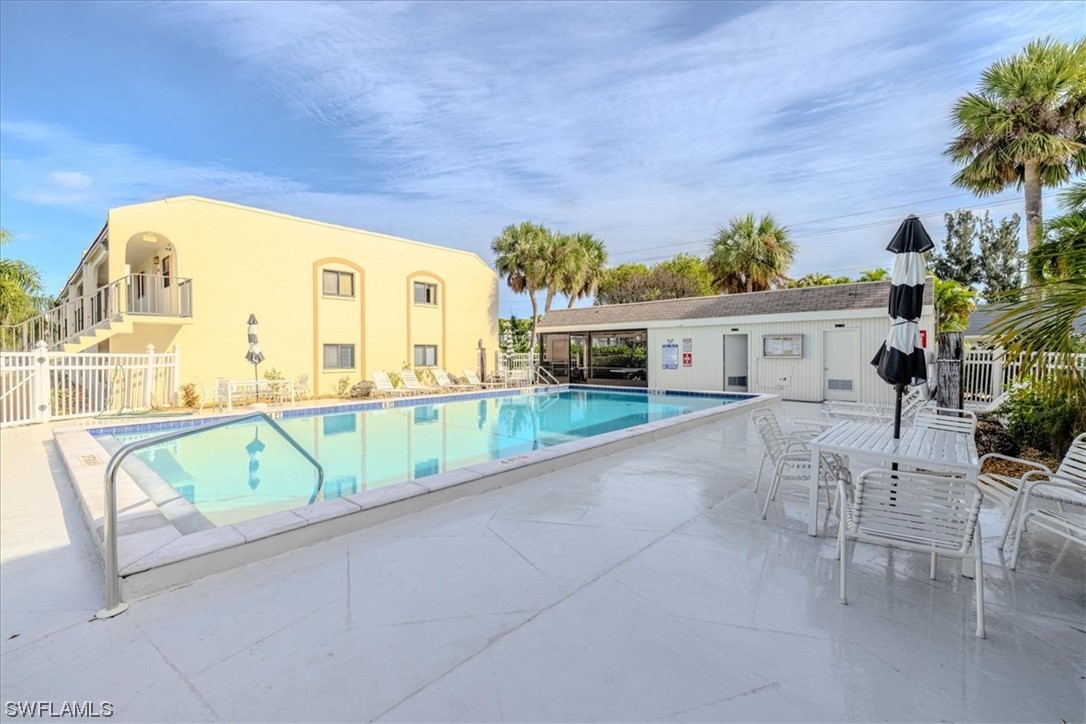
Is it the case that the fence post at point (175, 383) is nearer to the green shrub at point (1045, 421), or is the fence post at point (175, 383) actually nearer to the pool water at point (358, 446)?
the pool water at point (358, 446)

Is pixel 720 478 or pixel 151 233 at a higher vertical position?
pixel 151 233

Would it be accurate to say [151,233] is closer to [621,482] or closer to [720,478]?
[621,482]

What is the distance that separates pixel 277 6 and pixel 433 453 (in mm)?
8547

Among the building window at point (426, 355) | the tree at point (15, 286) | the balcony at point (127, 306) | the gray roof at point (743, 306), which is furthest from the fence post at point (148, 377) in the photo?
the tree at point (15, 286)

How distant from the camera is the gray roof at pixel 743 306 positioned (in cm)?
1384

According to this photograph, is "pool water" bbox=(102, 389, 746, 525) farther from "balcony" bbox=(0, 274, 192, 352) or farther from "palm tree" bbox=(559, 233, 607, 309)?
"palm tree" bbox=(559, 233, 607, 309)

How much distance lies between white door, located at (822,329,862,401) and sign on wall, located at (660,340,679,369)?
4.71m

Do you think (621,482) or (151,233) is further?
(151,233)

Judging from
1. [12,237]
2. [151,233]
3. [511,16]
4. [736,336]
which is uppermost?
[511,16]

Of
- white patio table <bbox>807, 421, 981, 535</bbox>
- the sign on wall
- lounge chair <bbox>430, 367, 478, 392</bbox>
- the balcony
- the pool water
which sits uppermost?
the balcony

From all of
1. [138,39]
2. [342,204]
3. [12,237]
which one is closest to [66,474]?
[138,39]

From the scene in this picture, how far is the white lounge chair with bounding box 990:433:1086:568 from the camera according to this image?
2.97 metres

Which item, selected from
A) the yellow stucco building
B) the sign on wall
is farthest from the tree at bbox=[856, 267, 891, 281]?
the yellow stucco building

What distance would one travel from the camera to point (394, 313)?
1855 cm
